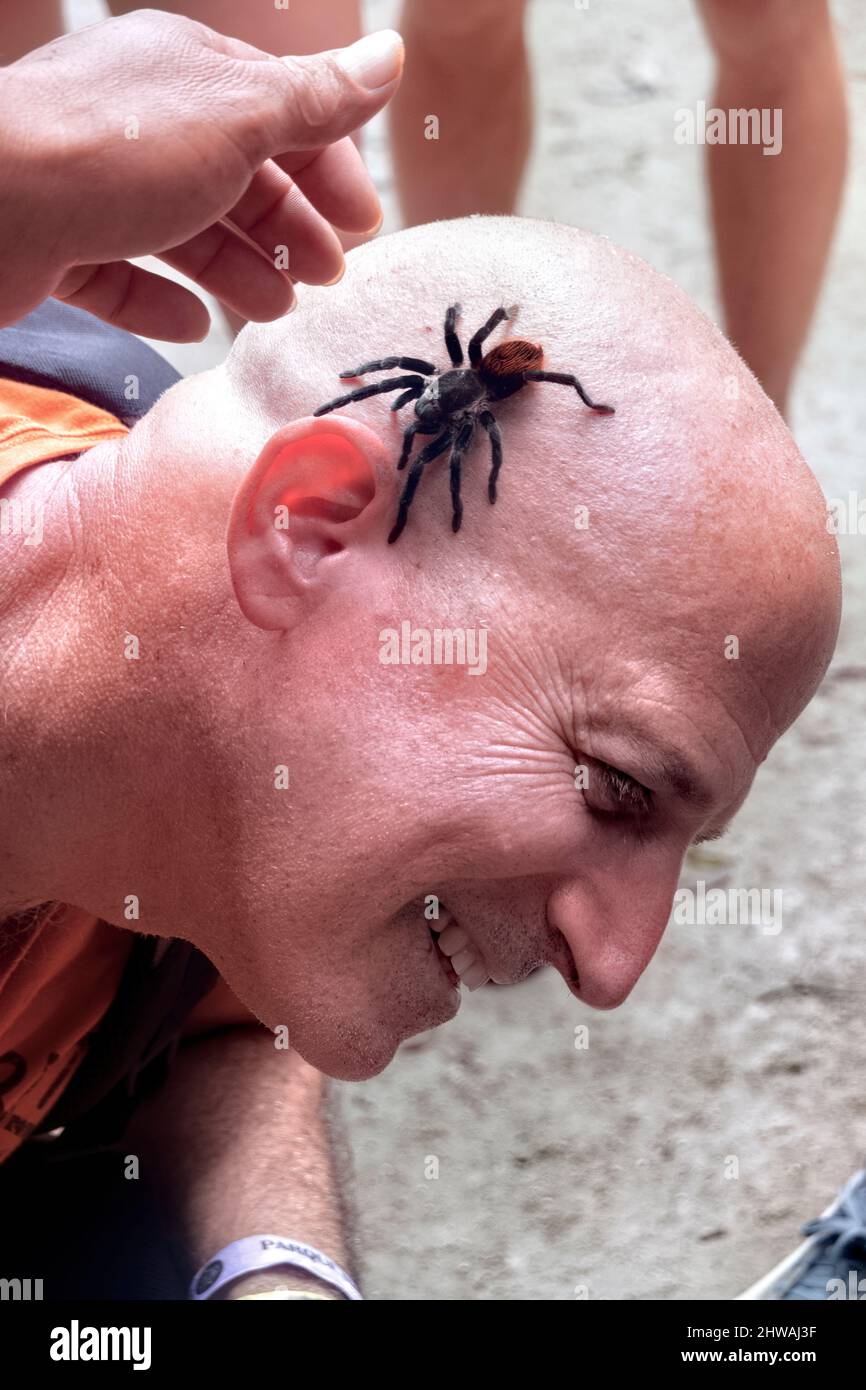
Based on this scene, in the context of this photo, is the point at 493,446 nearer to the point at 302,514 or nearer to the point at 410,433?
the point at 410,433

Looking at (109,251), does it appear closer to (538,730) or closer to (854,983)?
(538,730)

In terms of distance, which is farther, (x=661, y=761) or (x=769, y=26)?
(x=769, y=26)

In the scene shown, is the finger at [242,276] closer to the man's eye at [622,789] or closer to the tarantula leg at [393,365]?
the tarantula leg at [393,365]

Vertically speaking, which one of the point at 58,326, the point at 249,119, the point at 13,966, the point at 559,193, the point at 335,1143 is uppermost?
the point at 559,193

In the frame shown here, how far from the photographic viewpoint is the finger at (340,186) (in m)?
1.82

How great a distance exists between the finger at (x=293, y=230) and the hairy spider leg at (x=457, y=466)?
13.9 inches

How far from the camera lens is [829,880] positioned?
3.25 meters

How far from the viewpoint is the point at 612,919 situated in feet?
5.69

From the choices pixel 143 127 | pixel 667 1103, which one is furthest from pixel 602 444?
pixel 667 1103

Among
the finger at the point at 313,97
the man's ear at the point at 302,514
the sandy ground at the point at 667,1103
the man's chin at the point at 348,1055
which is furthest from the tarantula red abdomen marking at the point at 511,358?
the sandy ground at the point at 667,1103

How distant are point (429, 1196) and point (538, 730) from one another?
147 cm

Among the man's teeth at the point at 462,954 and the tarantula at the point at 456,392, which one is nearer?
the tarantula at the point at 456,392

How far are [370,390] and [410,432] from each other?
0.07 m
